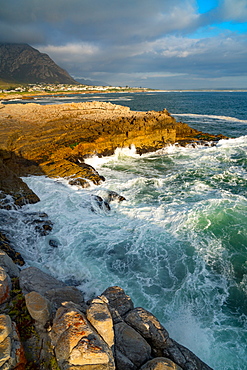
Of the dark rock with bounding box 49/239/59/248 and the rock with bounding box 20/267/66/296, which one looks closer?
the rock with bounding box 20/267/66/296

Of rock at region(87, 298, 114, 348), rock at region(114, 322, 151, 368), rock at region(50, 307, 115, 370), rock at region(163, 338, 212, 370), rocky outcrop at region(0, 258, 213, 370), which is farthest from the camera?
rock at region(163, 338, 212, 370)

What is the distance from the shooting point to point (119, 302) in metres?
6.62

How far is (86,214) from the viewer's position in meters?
15.1

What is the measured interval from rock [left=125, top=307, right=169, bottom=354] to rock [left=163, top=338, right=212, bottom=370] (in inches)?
5.9

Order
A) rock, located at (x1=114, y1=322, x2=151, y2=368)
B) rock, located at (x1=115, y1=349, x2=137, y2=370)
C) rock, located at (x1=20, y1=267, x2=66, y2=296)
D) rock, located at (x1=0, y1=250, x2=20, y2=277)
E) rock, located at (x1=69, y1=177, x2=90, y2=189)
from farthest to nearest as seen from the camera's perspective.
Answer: rock, located at (x1=69, y1=177, x2=90, y2=189) → rock, located at (x1=0, y1=250, x2=20, y2=277) → rock, located at (x1=20, y1=267, x2=66, y2=296) → rock, located at (x1=114, y1=322, x2=151, y2=368) → rock, located at (x1=115, y1=349, x2=137, y2=370)

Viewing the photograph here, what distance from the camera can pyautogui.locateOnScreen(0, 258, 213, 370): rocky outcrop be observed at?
4.25 metres

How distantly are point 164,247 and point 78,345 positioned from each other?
8.41m

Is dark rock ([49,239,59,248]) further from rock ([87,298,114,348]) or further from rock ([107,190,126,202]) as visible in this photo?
rock ([87,298,114,348])

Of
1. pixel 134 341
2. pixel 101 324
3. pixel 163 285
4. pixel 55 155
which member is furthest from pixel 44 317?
pixel 55 155

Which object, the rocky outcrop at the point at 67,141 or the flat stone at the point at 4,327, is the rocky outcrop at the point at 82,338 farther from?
the rocky outcrop at the point at 67,141

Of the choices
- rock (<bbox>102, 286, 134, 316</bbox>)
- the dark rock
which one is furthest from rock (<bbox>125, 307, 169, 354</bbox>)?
the dark rock

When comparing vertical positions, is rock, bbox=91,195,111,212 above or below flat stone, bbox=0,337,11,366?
below

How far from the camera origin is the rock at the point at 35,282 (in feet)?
21.7

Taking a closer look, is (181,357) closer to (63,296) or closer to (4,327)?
(63,296)
